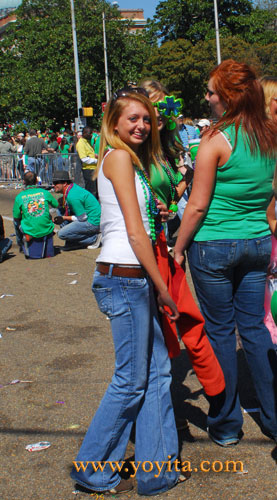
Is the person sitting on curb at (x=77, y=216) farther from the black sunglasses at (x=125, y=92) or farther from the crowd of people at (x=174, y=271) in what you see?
the black sunglasses at (x=125, y=92)

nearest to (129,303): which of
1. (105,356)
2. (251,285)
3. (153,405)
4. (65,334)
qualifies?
(153,405)

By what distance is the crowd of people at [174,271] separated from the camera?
290 centimetres

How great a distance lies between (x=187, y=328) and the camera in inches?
123

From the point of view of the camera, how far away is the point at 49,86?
145ft

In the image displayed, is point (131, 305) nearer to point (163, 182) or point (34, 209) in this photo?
point (163, 182)

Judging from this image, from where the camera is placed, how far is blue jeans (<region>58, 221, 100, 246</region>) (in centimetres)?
1008

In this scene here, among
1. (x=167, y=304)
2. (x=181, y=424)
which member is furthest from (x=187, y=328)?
(x=181, y=424)

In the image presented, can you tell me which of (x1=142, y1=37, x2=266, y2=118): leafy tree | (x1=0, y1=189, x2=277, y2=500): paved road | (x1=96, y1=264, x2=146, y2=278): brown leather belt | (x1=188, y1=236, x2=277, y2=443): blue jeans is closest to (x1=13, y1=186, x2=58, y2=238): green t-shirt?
(x1=0, y1=189, x2=277, y2=500): paved road

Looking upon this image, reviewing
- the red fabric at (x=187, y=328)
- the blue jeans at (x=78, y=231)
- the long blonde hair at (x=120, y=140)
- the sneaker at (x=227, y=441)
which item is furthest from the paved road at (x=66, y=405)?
the blue jeans at (x=78, y=231)

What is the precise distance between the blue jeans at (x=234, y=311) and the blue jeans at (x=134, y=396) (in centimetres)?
40

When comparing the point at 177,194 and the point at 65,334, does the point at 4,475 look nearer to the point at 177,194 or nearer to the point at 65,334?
the point at 177,194

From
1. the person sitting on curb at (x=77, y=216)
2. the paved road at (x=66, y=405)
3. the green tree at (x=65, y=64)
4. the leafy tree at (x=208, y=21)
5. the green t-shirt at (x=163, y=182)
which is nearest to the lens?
the paved road at (x=66, y=405)

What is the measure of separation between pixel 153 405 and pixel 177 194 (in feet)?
4.87

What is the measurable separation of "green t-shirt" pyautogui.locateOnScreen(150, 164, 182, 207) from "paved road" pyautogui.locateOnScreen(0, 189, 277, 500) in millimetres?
1372
